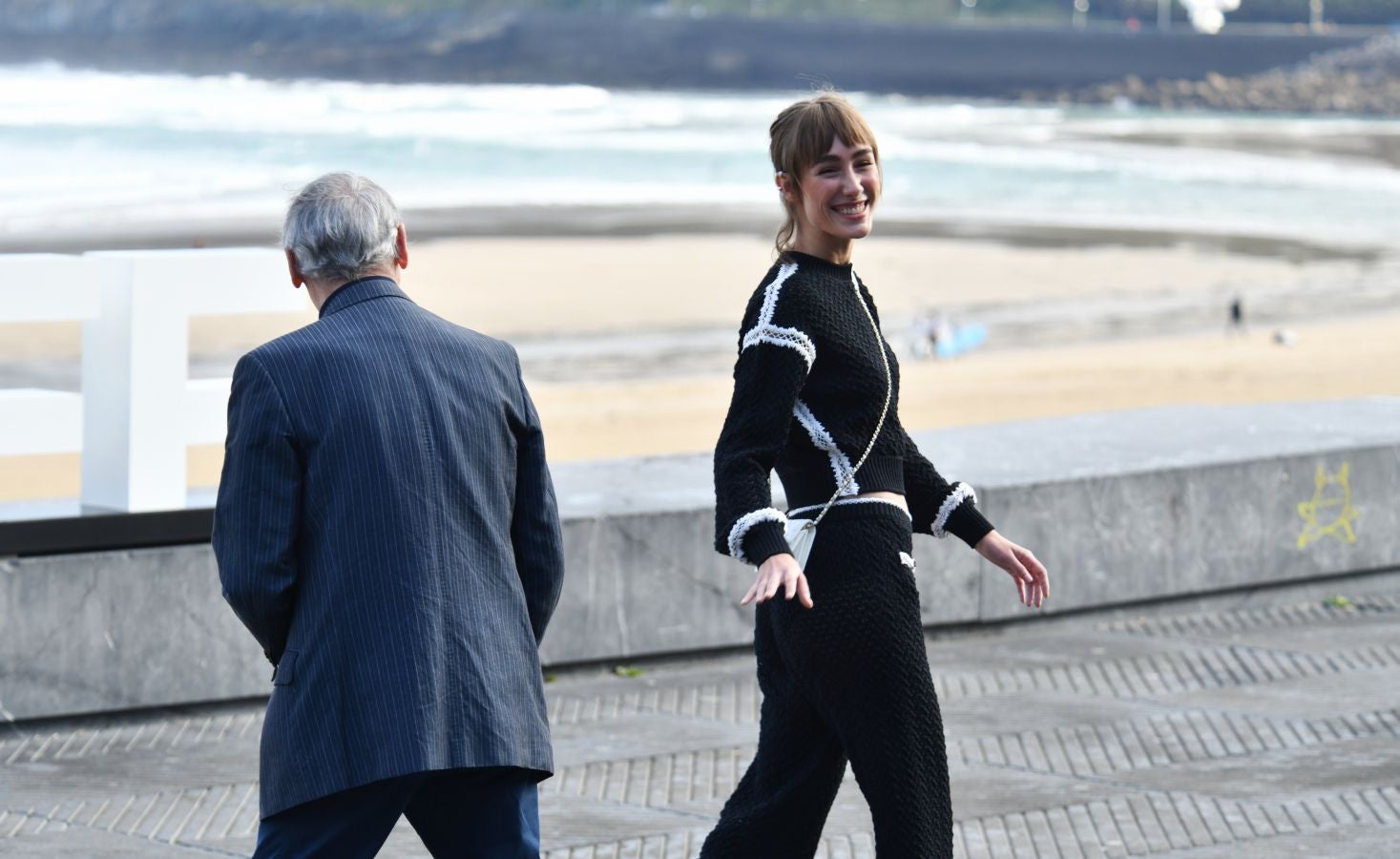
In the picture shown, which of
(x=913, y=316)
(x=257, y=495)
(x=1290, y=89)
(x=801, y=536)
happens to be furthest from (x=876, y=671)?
(x=1290, y=89)

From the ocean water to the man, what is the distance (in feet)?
94.9

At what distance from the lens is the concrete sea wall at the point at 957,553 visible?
5.60 metres

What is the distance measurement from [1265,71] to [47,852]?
113189 millimetres

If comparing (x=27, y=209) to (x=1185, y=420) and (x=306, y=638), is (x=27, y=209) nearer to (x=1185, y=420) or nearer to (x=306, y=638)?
(x=1185, y=420)

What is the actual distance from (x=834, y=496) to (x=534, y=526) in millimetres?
535

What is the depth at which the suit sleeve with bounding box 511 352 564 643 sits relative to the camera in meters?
3.25

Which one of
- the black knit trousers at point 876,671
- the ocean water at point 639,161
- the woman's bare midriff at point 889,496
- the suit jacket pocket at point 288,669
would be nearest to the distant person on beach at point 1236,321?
Result: the ocean water at point 639,161

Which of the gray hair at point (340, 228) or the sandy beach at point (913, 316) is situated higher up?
the gray hair at point (340, 228)

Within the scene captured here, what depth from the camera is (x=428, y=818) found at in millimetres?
3170

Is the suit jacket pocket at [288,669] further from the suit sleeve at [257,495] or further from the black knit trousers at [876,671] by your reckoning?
the black knit trousers at [876,671]

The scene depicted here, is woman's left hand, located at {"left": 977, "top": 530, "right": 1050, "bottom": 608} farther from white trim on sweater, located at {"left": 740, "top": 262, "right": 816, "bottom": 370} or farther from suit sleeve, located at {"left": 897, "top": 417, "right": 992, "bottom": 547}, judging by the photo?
white trim on sweater, located at {"left": 740, "top": 262, "right": 816, "bottom": 370}

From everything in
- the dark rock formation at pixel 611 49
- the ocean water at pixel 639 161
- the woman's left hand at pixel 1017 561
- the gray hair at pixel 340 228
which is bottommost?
the ocean water at pixel 639 161

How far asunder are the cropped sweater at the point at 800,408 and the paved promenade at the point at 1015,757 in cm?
153

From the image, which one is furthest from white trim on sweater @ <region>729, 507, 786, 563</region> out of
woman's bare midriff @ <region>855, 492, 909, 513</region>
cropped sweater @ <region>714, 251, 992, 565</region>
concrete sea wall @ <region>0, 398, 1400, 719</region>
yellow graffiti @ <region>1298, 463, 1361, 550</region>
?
yellow graffiti @ <region>1298, 463, 1361, 550</region>
